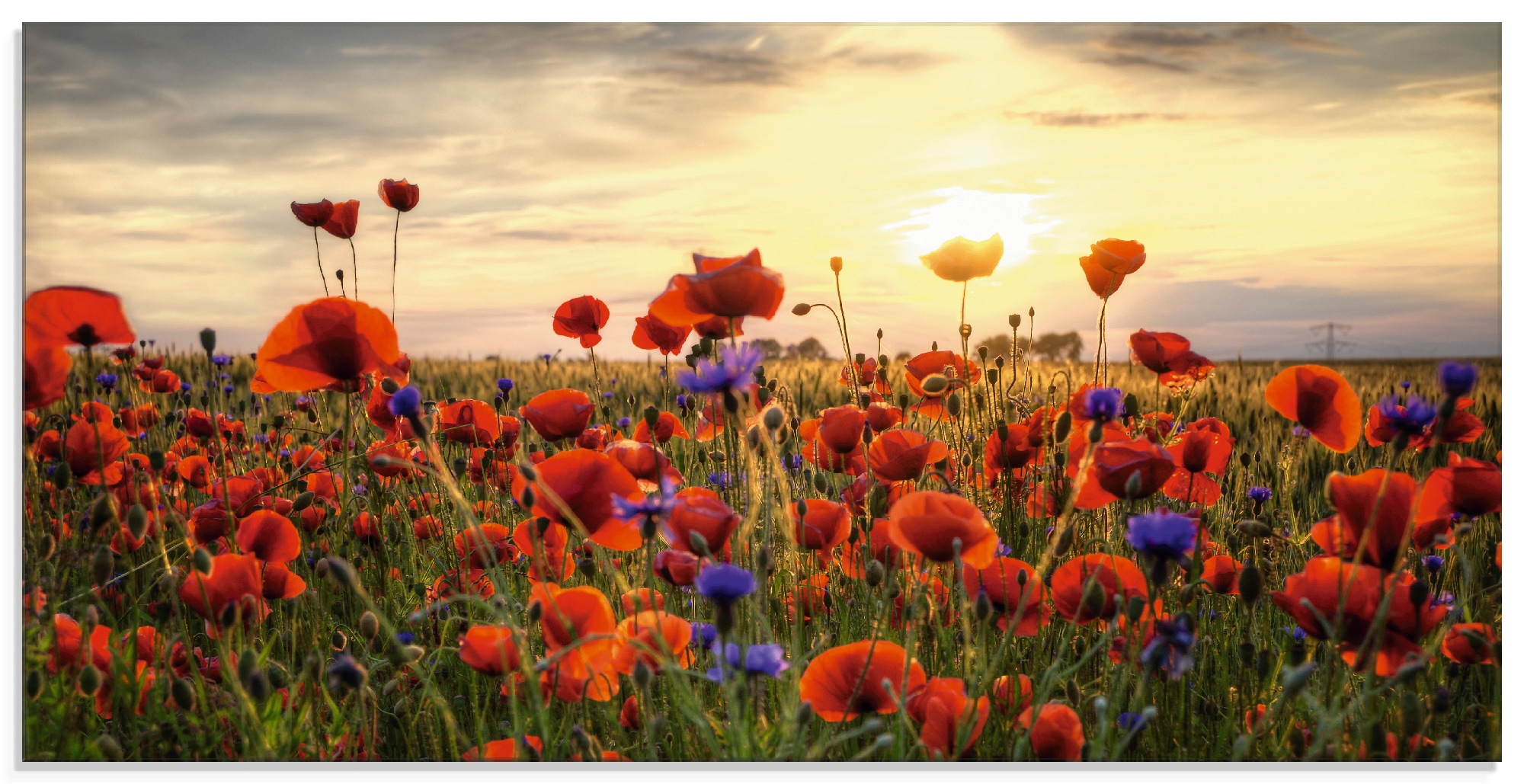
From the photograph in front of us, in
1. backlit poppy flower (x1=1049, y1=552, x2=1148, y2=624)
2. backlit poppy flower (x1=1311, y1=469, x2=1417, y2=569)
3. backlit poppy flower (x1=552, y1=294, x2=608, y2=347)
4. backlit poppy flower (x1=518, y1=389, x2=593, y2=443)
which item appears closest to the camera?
backlit poppy flower (x1=1311, y1=469, x2=1417, y2=569)

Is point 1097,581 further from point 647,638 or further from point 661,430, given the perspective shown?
point 661,430

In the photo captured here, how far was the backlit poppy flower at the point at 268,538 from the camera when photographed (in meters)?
1.41

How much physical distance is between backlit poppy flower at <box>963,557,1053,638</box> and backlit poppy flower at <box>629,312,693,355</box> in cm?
A: 63

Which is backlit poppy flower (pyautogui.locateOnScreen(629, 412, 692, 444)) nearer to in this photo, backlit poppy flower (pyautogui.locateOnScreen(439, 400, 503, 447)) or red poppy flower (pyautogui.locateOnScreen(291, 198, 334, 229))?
backlit poppy flower (pyautogui.locateOnScreen(439, 400, 503, 447))

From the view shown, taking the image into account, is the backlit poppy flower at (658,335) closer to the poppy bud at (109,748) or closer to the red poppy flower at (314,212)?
the red poppy flower at (314,212)

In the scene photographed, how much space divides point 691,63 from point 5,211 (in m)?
1.26

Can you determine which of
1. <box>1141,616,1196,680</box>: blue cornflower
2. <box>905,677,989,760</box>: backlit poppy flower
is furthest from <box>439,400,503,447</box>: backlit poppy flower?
<box>1141,616,1196,680</box>: blue cornflower

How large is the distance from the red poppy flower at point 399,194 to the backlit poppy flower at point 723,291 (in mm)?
825

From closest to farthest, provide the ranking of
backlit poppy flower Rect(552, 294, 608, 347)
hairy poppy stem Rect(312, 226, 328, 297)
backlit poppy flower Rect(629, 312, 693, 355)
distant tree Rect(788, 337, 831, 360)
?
backlit poppy flower Rect(629, 312, 693, 355), backlit poppy flower Rect(552, 294, 608, 347), hairy poppy stem Rect(312, 226, 328, 297), distant tree Rect(788, 337, 831, 360)

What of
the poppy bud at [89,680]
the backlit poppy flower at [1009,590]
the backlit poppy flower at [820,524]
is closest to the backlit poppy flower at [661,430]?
the backlit poppy flower at [820,524]

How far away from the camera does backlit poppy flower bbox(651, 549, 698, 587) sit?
1209 millimetres

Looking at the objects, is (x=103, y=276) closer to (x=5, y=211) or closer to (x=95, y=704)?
(x=5, y=211)

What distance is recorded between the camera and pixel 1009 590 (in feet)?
4.69

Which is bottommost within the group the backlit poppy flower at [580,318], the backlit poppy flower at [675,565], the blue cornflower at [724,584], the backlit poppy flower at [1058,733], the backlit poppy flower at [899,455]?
the backlit poppy flower at [1058,733]
